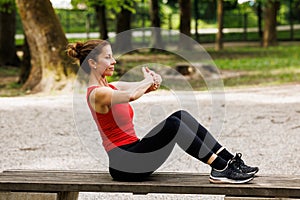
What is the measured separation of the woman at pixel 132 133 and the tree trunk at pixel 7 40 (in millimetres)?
18647

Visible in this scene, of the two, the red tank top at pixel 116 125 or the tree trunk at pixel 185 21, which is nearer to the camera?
the red tank top at pixel 116 125

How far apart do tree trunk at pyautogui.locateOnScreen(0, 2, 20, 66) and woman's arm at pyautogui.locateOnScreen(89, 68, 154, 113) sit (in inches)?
740

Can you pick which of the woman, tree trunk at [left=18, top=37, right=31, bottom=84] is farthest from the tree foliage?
the woman

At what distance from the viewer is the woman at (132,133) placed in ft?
16.0

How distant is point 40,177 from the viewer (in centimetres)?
514

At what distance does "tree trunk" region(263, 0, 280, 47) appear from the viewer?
3116 centimetres

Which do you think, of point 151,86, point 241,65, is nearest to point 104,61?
point 151,86

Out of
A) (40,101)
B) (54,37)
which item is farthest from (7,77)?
(40,101)

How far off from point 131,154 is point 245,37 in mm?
32695

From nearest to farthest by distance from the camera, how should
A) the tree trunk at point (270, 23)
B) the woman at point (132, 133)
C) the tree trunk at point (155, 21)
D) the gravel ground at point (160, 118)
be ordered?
1. the woman at point (132, 133)
2. the gravel ground at point (160, 118)
3. the tree trunk at point (155, 21)
4. the tree trunk at point (270, 23)

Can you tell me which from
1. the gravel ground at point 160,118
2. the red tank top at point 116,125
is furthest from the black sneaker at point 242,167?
the gravel ground at point 160,118

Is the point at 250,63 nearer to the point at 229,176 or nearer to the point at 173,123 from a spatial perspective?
the point at 173,123

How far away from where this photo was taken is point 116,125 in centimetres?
497

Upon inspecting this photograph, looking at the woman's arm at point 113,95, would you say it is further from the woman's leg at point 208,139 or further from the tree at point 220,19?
the tree at point 220,19
